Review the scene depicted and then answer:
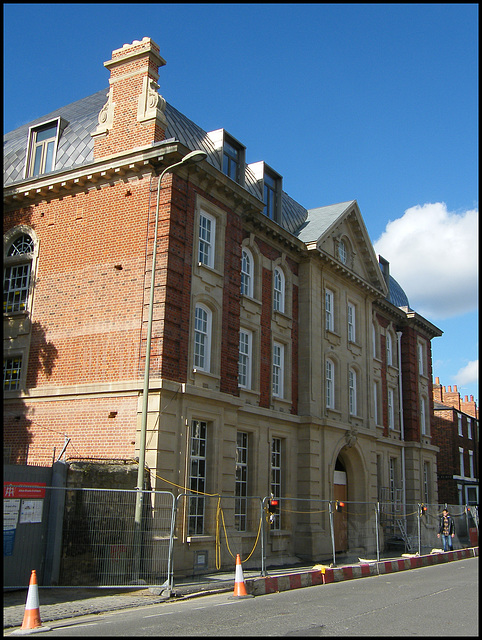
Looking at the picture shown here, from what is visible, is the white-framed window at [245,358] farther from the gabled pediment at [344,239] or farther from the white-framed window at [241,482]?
the gabled pediment at [344,239]

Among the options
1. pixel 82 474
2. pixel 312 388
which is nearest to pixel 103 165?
pixel 82 474

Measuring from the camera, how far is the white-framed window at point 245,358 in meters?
22.7

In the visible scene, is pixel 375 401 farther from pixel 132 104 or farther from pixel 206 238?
pixel 132 104

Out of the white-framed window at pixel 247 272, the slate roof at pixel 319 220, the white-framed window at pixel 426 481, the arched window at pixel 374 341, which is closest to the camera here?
the white-framed window at pixel 247 272

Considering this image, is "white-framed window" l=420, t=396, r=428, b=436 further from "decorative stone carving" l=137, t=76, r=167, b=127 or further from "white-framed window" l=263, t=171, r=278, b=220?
"decorative stone carving" l=137, t=76, r=167, b=127

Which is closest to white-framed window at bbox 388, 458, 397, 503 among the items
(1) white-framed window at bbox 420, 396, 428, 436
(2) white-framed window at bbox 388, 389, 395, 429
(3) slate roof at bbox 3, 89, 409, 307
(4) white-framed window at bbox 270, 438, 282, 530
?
(2) white-framed window at bbox 388, 389, 395, 429

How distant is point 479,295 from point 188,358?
51.1 feet

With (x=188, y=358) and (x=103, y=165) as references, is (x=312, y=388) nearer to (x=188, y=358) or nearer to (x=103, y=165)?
(x=188, y=358)

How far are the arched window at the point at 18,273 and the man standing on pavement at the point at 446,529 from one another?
19.3 metres

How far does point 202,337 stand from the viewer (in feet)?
66.7

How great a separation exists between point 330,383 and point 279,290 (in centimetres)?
500

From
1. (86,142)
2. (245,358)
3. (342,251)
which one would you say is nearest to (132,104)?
(86,142)

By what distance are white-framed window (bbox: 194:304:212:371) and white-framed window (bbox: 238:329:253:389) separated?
98.1 inches

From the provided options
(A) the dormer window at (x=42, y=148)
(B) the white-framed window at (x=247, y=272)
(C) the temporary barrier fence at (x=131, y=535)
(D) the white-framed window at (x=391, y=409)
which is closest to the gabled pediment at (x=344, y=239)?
(B) the white-framed window at (x=247, y=272)
